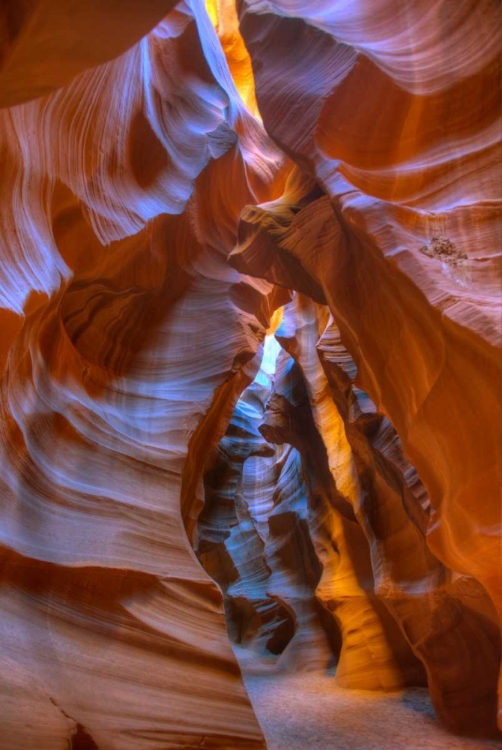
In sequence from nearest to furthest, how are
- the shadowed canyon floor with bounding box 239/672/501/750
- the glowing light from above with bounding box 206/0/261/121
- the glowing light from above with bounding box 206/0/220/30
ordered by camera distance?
the shadowed canyon floor with bounding box 239/672/501/750 → the glowing light from above with bounding box 206/0/261/121 → the glowing light from above with bounding box 206/0/220/30

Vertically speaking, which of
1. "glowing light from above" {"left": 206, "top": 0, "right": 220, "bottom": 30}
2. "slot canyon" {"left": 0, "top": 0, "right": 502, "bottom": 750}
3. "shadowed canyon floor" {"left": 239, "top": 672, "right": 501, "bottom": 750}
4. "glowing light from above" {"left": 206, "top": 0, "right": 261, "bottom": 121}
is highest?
"glowing light from above" {"left": 206, "top": 0, "right": 220, "bottom": 30}

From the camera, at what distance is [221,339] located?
7.29 meters

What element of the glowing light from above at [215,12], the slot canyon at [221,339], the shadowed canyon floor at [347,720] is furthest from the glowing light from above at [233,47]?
the shadowed canyon floor at [347,720]

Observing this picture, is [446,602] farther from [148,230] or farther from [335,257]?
[148,230]

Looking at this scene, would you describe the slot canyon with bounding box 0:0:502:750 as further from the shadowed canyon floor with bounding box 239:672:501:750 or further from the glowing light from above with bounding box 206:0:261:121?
the glowing light from above with bounding box 206:0:261:121

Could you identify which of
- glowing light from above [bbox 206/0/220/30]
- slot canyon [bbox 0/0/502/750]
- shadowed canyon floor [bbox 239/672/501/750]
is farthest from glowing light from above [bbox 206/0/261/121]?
shadowed canyon floor [bbox 239/672/501/750]

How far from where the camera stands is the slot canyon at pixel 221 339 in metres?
3.46

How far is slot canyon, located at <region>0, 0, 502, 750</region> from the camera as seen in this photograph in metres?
3.46

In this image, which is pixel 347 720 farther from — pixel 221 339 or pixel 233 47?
pixel 233 47

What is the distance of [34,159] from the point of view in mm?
4805

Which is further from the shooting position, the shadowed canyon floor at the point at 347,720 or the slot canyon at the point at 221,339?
the shadowed canyon floor at the point at 347,720

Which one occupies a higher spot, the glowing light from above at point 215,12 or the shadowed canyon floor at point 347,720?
the glowing light from above at point 215,12

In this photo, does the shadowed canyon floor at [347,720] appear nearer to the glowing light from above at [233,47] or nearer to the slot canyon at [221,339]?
the slot canyon at [221,339]

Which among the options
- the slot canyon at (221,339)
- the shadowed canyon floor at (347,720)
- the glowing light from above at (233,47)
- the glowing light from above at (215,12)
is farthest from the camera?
the glowing light from above at (215,12)
